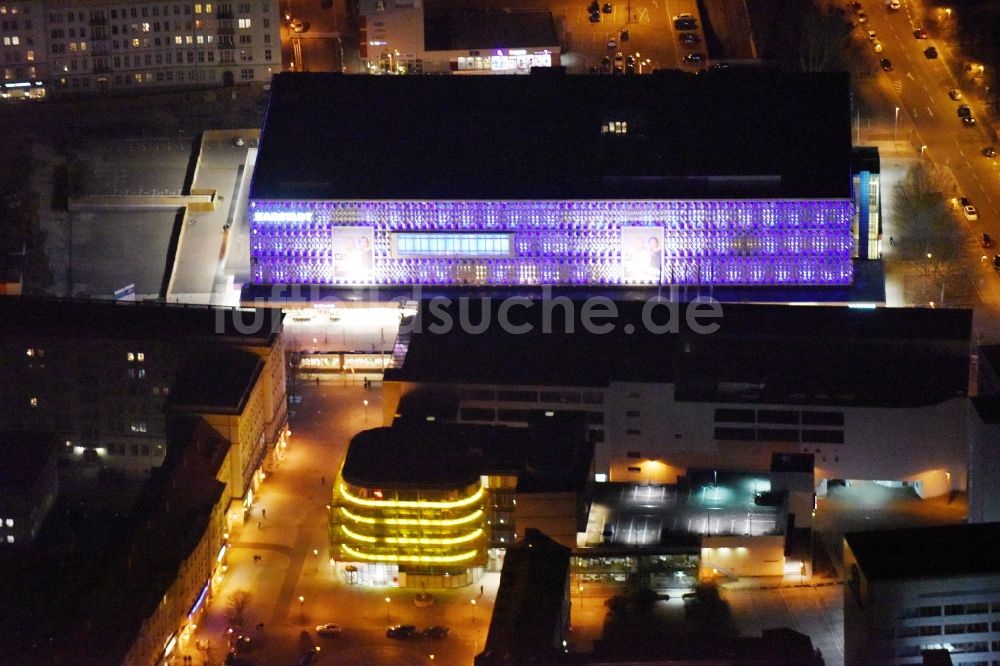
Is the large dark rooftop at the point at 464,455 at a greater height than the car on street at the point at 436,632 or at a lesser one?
greater

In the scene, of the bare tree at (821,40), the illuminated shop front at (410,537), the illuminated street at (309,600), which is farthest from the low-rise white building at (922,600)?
the bare tree at (821,40)

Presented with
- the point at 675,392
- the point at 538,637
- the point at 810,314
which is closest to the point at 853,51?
the point at 810,314

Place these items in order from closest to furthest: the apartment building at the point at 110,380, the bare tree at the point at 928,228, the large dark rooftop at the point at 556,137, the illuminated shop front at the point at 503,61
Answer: the apartment building at the point at 110,380 → the bare tree at the point at 928,228 → the large dark rooftop at the point at 556,137 → the illuminated shop front at the point at 503,61

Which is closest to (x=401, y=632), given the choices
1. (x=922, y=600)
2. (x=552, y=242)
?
(x=922, y=600)

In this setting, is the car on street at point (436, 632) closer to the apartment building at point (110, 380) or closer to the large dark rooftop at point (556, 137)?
the apartment building at point (110, 380)

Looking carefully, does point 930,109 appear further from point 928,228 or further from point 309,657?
point 309,657

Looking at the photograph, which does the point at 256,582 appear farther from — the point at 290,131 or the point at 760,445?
the point at 290,131

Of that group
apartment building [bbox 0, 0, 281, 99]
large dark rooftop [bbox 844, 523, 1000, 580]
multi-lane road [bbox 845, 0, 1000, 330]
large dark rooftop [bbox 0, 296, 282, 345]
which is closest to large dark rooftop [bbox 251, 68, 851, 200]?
multi-lane road [bbox 845, 0, 1000, 330]
